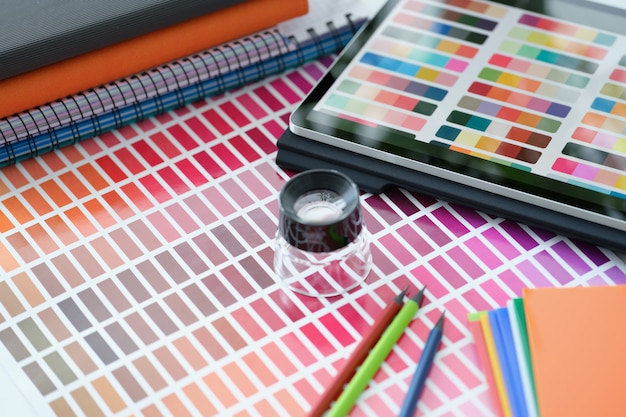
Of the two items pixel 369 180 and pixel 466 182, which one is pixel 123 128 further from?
pixel 466 182

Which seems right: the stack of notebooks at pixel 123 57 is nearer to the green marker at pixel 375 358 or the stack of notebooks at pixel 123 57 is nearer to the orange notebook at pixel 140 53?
the orange notebook at pixel 140 53

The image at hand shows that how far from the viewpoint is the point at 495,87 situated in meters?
1.17

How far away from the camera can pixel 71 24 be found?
116cm

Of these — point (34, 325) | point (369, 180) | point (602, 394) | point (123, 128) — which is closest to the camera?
point (602, 394)

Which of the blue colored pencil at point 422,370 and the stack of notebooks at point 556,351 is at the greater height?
the stack of notebooks at point 556,351

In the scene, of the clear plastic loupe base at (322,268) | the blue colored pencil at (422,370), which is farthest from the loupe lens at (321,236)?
the blue colored pencil at (422,370)

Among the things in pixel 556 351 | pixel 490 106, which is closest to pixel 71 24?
pixel 490 106

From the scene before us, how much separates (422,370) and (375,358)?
5cm

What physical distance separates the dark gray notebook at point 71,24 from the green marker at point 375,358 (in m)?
0.47

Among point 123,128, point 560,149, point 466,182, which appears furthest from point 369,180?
point 123,128

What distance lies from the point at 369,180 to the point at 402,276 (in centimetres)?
13

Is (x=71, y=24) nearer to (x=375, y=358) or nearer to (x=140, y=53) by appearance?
(x=140, y=53)

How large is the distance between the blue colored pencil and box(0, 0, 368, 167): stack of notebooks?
18.3 inches

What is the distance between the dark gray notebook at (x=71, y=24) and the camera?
3.70 ft
